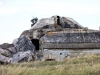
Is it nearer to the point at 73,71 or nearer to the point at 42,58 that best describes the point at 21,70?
the point at 73,71

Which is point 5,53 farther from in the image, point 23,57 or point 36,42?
point 36,42

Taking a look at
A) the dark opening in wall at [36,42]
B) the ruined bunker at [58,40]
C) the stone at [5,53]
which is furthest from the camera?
the dark opening in wall at [36,42]

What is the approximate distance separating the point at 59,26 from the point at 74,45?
3250mm

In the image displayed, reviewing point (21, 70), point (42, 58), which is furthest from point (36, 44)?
point (21, 70)

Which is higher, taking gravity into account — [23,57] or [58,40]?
[58,40]

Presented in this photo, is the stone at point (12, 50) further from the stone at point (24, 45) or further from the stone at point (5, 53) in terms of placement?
the stone at point (5, 53)

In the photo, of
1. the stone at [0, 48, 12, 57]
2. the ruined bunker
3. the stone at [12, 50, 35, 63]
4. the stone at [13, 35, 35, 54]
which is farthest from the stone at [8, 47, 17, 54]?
the stone at [12, 50, 35, 63]

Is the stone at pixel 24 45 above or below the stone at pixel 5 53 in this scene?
above

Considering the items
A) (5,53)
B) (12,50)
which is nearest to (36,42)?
(12,50)

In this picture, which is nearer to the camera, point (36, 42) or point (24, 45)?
point (24, 45)

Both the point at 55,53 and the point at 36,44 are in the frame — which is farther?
the point at 36,44

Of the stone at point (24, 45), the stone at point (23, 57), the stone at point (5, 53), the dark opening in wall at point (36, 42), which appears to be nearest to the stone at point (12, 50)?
the stone at point (24, 45)

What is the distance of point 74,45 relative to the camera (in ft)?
51.8

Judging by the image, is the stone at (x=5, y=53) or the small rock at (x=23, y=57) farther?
the stone at (x=5, y=53)
